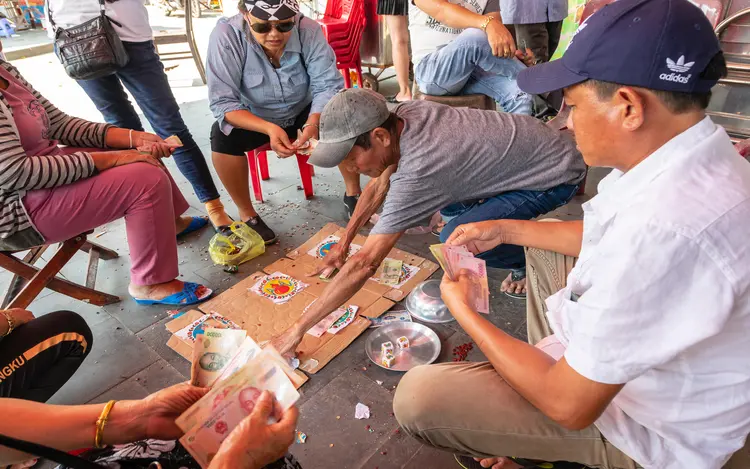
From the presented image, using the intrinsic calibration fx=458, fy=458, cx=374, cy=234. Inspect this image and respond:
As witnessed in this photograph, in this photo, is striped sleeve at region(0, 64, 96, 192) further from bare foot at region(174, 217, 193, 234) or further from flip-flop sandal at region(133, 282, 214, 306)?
bare foot at region(174, 217, 193, 234)

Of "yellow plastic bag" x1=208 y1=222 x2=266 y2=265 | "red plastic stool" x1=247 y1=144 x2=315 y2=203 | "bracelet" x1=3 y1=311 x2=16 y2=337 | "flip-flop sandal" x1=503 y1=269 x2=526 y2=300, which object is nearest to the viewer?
"bracelet" x1=3 y1=311 x2=16 y2=337

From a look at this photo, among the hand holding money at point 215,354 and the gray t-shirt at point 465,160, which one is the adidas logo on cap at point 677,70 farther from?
the hand holding money at point 215,354

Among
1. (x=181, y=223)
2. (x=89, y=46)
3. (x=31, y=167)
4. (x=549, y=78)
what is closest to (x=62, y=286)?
(x=31, y=167)

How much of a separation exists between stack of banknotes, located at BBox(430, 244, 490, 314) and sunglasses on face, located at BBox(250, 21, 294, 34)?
1.97m

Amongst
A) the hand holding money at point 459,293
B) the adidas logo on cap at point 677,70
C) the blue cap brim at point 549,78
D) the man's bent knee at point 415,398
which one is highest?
the adidas logo on cap at point 677,70

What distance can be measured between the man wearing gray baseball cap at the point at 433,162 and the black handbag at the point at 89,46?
1625mm

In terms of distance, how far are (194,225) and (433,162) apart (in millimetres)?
2321

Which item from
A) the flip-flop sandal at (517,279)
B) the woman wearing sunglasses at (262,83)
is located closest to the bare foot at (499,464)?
the flip-flop sandal at (517,279)

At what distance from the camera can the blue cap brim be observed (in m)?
1.10

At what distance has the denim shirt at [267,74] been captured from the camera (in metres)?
2.98

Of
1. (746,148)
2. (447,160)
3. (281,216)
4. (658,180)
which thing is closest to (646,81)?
(658,180)

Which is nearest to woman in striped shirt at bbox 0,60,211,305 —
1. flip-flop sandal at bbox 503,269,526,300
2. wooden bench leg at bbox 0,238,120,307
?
wooden bench leg at bbox 0,238,120,307

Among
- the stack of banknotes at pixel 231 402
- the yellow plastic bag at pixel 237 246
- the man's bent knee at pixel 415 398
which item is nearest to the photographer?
the stack of banknotes at pixel 231 402

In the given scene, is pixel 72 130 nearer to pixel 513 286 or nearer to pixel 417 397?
pixel 417 397
